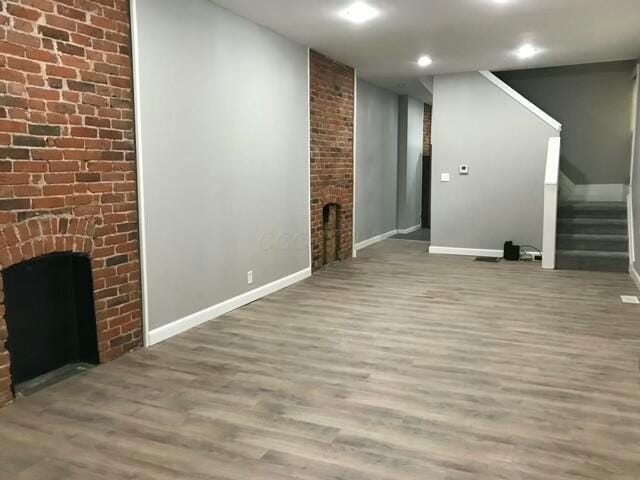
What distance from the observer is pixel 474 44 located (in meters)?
6.12

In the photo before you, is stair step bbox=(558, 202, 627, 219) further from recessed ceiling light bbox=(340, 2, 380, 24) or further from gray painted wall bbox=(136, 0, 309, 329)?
recessed ceiling light bbox=(340, 2, 380, 24)

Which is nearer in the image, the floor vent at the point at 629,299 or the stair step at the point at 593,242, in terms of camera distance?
the floor vent at the point at 629,299

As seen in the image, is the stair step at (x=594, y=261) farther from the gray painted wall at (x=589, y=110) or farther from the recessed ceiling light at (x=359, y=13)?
the recessed ceiling light at (x=359, y=13)

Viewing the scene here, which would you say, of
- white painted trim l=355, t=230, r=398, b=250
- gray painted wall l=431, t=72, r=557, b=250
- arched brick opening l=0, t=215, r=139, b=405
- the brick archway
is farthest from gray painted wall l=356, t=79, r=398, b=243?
the brick archway

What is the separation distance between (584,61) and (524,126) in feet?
3.74

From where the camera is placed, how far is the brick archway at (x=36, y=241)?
116 inches

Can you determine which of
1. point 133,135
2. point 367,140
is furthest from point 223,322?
point 367,140

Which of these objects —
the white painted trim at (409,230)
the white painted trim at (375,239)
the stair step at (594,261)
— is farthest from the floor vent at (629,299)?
the white painted trim at (409,230)

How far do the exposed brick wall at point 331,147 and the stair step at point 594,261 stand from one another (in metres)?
3.02

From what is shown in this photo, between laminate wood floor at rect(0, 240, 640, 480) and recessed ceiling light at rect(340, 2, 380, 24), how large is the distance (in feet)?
9.22

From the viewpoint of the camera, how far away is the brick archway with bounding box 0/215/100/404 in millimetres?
2955

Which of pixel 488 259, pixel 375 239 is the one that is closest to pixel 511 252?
pixel 488 259

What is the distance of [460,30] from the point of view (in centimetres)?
550

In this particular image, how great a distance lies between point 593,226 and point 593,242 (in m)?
0.49
